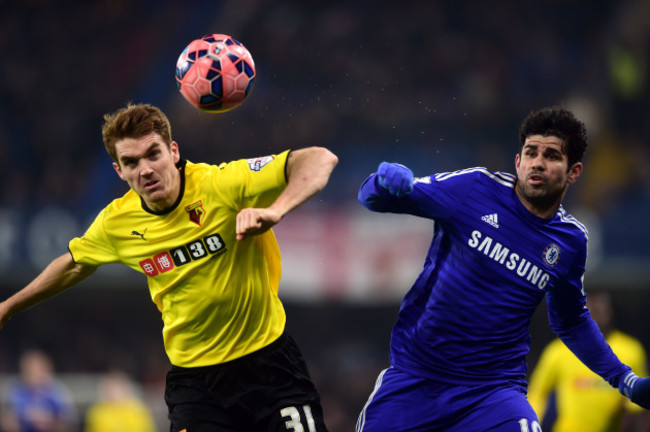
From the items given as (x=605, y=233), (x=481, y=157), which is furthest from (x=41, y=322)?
(x=605, y=233)

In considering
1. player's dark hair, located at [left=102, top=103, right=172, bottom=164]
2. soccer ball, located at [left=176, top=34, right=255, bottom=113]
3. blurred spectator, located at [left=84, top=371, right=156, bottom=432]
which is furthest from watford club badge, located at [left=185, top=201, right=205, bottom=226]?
blurred spectator, located at [left=84, top=371, right=156, bottom=432]

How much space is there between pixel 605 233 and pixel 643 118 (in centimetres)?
308

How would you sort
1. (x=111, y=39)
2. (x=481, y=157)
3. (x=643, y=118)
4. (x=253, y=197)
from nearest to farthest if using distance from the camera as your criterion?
(x=253, y=197) → (x=481, y=157) → (x=643, y=118) → (x=111, y=39)

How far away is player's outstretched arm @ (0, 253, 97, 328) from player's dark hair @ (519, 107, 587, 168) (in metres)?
2.51

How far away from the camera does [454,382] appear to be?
193 inches

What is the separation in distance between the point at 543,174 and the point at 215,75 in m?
1.86

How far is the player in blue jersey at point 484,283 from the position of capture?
4883mm

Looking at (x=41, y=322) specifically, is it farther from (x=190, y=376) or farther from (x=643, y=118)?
(x=190, y=376)

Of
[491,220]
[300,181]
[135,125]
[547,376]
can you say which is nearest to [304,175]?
[300,181]

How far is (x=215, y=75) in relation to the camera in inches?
207

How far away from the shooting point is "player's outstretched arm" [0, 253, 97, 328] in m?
5.09

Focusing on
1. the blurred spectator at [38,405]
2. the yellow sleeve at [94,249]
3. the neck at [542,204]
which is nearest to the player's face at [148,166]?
the yellow sleeve at [94,249]

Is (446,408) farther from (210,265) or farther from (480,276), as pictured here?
(210,265)

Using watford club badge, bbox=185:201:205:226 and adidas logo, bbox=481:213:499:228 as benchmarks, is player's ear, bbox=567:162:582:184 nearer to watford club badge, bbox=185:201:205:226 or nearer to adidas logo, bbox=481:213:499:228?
adidas logo, bbox=481:213:499:228
